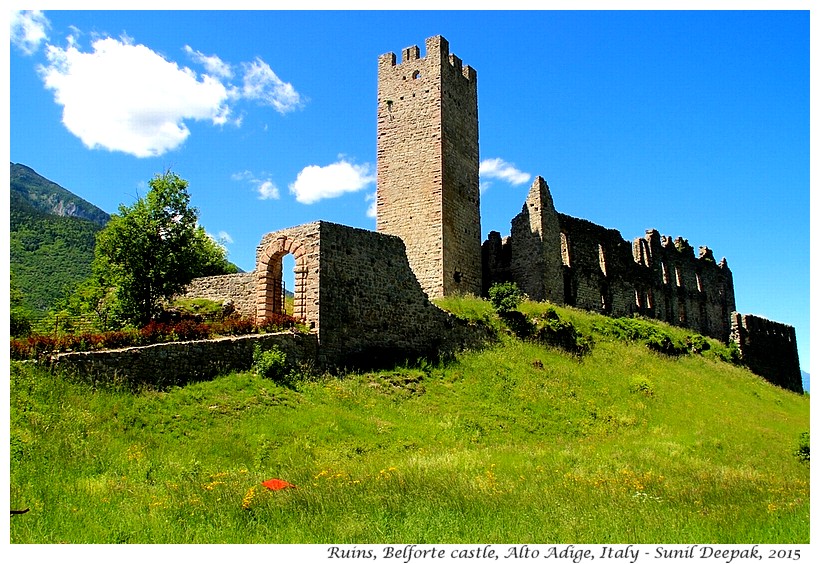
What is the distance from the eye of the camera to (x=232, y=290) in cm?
2350

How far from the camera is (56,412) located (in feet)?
42.5

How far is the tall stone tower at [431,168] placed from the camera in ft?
Answer: 91.7

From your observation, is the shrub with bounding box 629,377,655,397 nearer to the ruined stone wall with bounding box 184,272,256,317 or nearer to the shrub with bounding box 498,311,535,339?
the shrub with bounding box 498,311,535,339

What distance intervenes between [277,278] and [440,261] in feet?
27.3

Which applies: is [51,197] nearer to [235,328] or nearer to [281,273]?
[281,273]

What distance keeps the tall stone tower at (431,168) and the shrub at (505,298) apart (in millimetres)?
3112

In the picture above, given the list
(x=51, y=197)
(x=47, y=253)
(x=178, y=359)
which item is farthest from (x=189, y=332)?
(x=51, y=197)

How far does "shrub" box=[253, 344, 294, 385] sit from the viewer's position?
1691 centimetres

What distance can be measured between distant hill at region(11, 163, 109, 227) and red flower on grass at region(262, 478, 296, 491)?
404 feet

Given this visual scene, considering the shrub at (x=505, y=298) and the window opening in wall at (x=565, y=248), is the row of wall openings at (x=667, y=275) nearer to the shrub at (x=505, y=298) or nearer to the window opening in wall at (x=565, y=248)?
the window opening in wall at (x=565, y=248)

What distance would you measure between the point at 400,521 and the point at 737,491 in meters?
6.18

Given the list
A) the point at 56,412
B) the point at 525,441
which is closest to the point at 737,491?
the point at 525,441

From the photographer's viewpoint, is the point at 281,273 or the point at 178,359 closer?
the point at 178,359

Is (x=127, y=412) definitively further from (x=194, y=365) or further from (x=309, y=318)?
(x=309, y=318)
